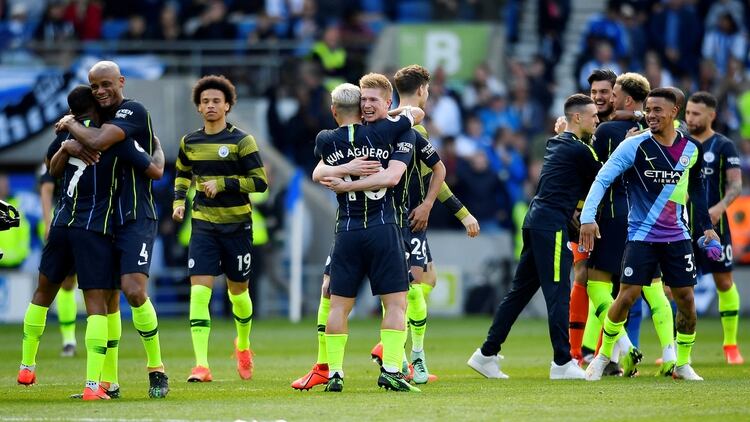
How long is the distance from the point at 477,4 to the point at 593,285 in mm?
17196

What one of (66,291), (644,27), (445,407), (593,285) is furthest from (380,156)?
(644,27)

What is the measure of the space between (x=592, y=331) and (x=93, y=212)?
16.5 ft

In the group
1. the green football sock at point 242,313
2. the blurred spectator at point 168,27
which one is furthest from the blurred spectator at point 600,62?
the green football sock at point 242,313

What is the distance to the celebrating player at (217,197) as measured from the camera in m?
12.9

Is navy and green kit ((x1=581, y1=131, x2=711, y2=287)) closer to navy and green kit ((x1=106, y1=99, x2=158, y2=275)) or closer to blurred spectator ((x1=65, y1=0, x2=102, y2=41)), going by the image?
navy and green kit ((x1=106, y1=99, x2=158, y2=275))

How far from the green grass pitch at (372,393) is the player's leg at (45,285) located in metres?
0.26

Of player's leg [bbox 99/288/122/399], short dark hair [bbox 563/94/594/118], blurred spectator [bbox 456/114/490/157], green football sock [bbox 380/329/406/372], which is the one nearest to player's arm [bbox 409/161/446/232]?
short dark hair [bbox 563/94/594/118]

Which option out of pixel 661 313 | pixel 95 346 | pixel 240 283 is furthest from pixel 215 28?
pixel 95 346

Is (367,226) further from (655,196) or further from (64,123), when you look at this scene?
(655,196)

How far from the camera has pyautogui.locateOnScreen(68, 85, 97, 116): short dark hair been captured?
10828mm

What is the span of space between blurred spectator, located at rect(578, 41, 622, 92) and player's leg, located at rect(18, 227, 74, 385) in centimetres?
1626

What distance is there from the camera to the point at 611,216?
12781 millimetres

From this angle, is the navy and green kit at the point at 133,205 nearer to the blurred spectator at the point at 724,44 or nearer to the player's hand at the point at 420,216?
the player's hand at the point at 420,216

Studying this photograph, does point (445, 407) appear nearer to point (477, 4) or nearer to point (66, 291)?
point (66, 291)
